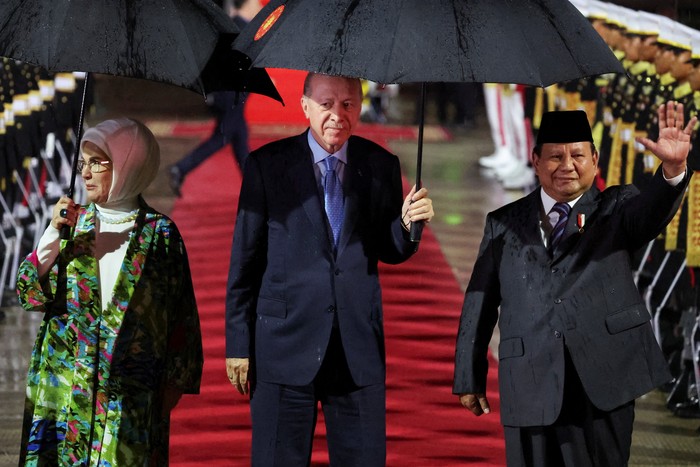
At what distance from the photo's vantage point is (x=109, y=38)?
4.23 metres

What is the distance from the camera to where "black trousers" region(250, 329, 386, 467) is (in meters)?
4.52

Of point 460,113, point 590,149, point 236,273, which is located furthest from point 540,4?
point 460,113

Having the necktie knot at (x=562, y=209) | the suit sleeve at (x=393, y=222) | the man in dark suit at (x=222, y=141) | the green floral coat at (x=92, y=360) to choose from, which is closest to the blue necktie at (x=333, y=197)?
the suit sleeve at (x=393, y=222)

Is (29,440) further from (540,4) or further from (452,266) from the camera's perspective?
(452,266)

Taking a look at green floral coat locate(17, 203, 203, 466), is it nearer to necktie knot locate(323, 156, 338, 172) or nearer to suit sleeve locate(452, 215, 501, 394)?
necktie knot locate(323, 156, 338, 172)

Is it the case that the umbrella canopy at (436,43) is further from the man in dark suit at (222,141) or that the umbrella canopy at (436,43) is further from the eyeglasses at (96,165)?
the man in dark suit at (222,141)

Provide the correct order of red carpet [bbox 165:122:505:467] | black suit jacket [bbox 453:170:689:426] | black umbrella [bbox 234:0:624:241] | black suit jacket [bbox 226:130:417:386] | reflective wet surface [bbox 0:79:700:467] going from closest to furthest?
1. black umbrella [bbox 234:0:624:241]
2. black suit jacket [bbox 453:170:689:426]
3. black suit jacket [bbox 226:130:417:386]
4. red carpet [bbox 165:122:505:467]
5. reflective wet surface [bbox 0:79:700:467]

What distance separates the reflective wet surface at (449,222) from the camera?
668 cm

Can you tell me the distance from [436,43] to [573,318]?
3.38ft

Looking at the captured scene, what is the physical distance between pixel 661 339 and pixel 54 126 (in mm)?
4335

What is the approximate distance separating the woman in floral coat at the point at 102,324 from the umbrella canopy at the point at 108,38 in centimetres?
42

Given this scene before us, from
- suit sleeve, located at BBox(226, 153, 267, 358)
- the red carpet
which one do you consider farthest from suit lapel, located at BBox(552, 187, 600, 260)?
the red carpet

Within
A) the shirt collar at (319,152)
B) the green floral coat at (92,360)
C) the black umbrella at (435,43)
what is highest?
the black umbrella at (435,43)

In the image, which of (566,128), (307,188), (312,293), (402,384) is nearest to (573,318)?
(566,128)
